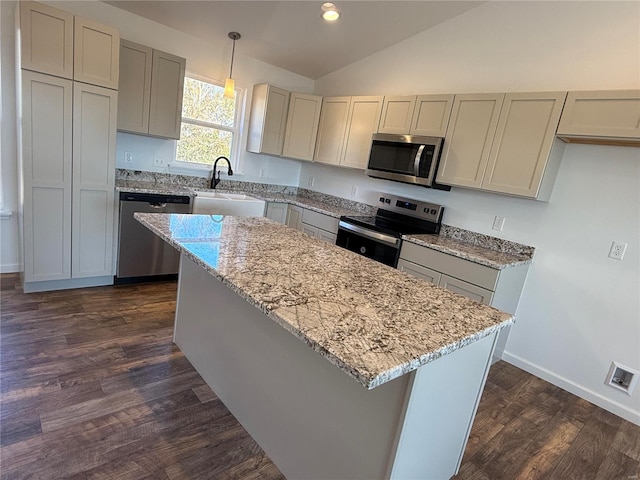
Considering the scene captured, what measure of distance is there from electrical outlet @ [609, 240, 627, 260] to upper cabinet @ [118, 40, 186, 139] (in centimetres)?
374

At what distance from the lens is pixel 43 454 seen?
1503 millimetres

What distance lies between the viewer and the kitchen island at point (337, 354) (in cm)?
102

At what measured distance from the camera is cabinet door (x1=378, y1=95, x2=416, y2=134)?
328 centimetres

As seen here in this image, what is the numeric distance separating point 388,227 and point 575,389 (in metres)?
1.89

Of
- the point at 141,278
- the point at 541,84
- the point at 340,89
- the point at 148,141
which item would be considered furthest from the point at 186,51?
the point at 541,84

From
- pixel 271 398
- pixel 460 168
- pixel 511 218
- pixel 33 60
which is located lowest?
pixel 271 398

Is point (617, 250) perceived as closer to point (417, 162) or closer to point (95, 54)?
point (417, 162)

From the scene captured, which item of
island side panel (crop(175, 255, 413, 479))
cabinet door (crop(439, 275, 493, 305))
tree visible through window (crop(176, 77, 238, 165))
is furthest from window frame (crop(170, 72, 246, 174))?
cabinet door (crop(439, 275, 493, 305))

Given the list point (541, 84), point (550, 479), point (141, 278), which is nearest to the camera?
point (550, 479)

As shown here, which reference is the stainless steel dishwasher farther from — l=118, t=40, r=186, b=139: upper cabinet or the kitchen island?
the kitchen island

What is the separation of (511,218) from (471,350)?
2.00 m

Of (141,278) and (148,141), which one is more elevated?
(148,141)

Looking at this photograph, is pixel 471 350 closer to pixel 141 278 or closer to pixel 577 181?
pixel 577 181

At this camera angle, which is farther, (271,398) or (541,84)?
(541,84)
